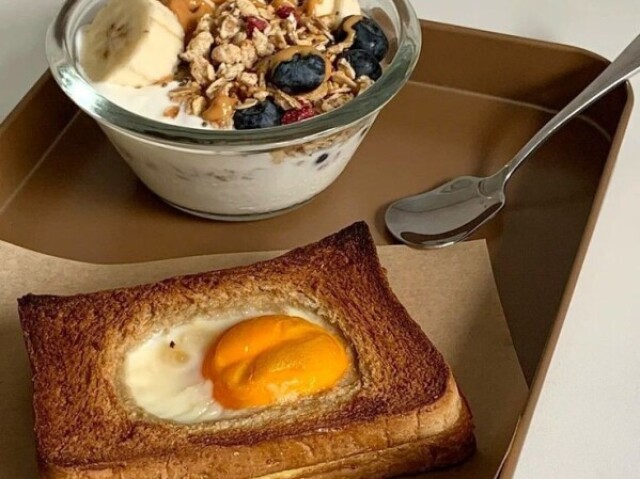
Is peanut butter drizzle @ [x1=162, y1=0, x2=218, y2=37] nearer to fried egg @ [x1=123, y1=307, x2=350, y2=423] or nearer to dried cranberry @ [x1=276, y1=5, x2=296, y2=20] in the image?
dried cranberry @ [x1=276, y1=5, x2=296, y2=20]

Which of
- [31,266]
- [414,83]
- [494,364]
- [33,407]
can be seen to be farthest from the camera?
[414,83]

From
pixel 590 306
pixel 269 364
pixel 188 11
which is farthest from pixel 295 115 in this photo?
pixel 590 306

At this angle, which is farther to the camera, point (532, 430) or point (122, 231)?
point (122, 231)

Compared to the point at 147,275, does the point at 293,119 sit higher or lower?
higher

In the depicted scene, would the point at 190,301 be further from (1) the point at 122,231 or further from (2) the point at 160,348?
(1) the point at 122,231

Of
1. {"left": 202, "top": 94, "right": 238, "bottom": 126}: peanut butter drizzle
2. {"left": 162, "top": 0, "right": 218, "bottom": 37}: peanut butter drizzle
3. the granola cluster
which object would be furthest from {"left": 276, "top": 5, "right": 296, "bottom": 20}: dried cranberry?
{"left": 202, "top": 94, "right": 238, "bottom": 126}: peanut butter drizzle

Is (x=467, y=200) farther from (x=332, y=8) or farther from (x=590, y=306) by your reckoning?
(x=332, y=8)

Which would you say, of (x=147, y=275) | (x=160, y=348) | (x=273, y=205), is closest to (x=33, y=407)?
(x=160, y=348)

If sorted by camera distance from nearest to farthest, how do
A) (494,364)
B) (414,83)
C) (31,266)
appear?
(494,364) → (31,266) → (414,83)
